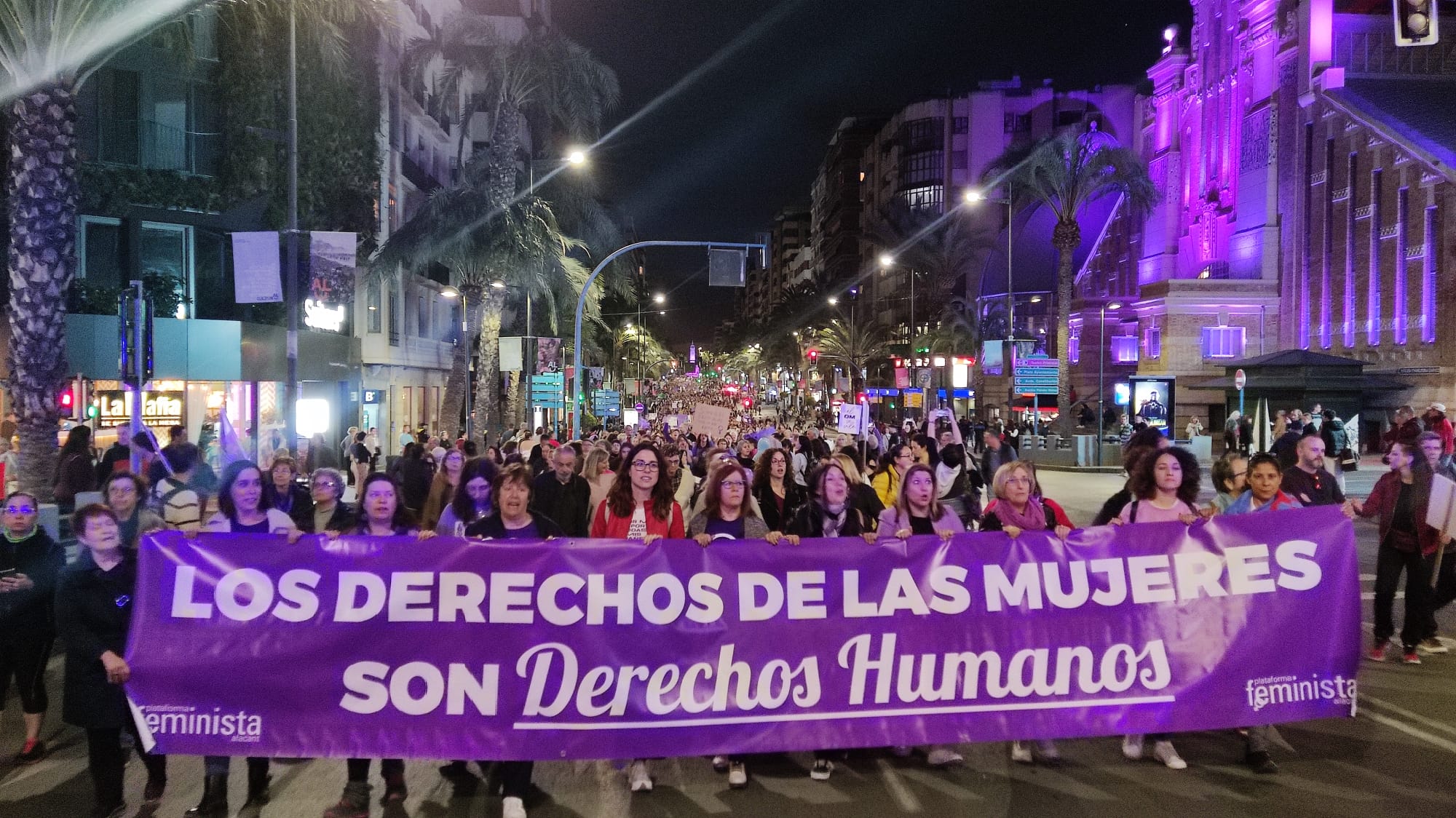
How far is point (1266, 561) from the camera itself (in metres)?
6.00

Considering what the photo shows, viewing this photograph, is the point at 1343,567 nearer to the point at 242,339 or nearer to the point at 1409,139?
the point at 242,339

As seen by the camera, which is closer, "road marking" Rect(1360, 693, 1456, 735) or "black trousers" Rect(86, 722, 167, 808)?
"black trousers" Rect(86, 722, 167, 808)

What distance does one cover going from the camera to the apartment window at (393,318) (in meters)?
36.5

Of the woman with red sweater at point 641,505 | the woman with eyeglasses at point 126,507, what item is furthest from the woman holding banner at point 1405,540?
the woman with eyeglasses at point 126,507

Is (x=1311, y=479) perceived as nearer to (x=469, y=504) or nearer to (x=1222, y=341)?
(x=469, y=504)

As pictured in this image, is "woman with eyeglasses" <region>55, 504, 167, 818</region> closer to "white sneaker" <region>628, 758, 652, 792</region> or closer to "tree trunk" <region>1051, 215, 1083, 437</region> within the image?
"white sneaker" <region>628, 758, 652, 792</region>

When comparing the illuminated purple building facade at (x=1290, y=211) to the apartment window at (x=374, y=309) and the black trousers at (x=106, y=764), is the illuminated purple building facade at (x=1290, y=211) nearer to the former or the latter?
the apartment window at (x=374, y=309)

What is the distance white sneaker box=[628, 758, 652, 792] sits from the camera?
5793 millimetres

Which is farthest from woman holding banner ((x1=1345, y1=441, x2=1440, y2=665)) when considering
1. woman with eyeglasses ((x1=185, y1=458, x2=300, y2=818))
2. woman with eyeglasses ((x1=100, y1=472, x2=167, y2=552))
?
woman with eyeglasses ((x1=100, y1=472, x2=167, y2=552))

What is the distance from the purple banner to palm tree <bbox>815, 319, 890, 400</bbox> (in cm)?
5766

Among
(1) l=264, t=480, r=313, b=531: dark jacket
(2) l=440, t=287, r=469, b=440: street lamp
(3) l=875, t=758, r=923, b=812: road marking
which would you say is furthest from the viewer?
(2) l=440, t=287, r=469, b=440: street lamp

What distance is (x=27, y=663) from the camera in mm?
6309

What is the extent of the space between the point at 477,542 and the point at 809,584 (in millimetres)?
1689

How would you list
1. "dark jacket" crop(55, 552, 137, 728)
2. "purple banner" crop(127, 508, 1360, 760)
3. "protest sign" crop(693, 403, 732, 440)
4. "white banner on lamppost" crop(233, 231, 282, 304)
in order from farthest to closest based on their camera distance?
"white banner on lamppost" crop(233, 231, 282, 304) → "protest sign" crop(693, 403, 732, 440) → "purple banner" crop(127, 508, 1360, 760) → "dark jacket" crop(55, 552, 137, 728)
